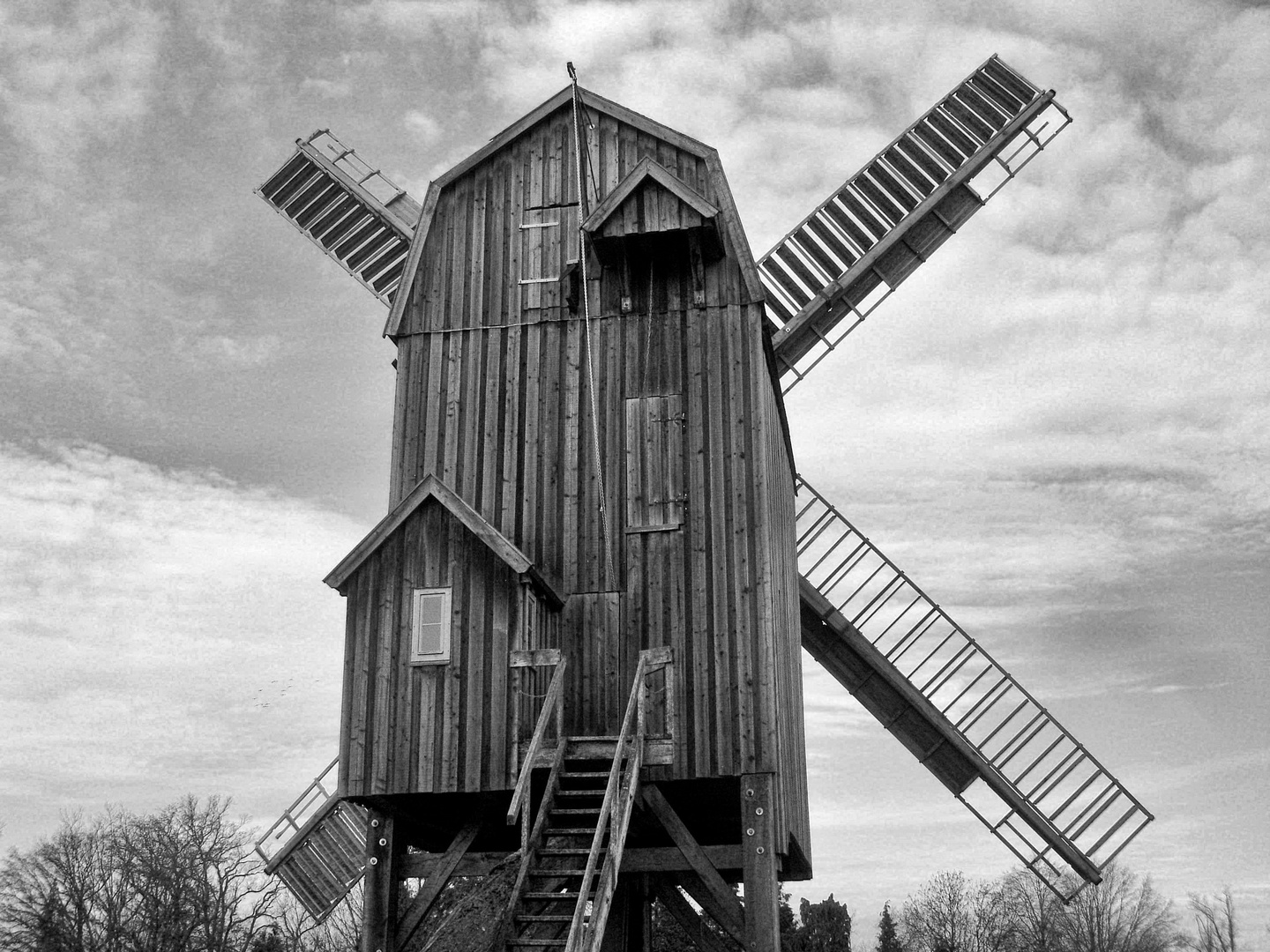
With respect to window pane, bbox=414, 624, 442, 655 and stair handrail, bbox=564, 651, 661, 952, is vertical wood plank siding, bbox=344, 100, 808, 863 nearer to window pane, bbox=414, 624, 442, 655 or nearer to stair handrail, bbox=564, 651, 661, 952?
window pane, bbox=414, 624, 442, 655

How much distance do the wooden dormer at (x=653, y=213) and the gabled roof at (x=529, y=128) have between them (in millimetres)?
432

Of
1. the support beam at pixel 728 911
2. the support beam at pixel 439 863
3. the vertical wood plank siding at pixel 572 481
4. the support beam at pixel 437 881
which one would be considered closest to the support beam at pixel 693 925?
the support beam at pixel 728 911

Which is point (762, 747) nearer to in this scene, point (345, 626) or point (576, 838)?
point (576, 838)

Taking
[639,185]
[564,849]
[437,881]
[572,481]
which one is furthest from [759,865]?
[639,185]

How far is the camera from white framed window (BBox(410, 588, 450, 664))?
15914 mm

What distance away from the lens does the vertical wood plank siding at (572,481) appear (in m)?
15.8

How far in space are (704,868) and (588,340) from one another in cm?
680

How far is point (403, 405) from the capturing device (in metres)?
17.9

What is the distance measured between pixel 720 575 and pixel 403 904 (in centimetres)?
581

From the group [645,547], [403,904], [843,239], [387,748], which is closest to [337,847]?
[403,904]

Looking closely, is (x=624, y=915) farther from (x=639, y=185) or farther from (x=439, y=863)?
(x=639, y=185)

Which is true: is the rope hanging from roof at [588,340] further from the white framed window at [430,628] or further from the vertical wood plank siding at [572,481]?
the white framed window at [430,628]

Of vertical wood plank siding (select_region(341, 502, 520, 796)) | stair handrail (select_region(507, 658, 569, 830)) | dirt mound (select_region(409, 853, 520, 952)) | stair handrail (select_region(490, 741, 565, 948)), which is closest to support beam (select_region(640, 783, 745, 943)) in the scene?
stair handrail (select_region(490, 741, 565, 948))

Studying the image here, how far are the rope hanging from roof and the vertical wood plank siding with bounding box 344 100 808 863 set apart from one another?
0.17 ft
